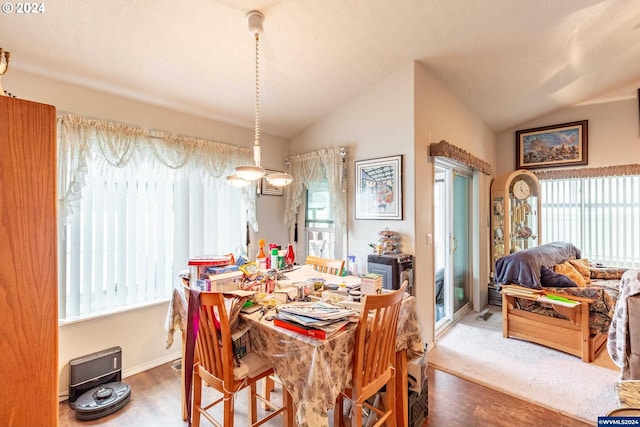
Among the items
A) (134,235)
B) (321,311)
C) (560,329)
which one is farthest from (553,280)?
(134,235)

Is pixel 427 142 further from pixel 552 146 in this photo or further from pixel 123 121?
pixel 552 146

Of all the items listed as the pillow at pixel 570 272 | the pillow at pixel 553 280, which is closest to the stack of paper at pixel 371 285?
the pillow at pixel 553 280

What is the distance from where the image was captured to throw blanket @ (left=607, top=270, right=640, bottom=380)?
1.99 m

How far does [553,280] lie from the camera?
3172 millimetres

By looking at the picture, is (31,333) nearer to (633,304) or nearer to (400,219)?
(400,219)

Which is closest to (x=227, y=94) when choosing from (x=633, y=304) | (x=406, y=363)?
(x=406, y=363)

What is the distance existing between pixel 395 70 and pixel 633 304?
103 inches

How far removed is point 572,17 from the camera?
94.7 inches

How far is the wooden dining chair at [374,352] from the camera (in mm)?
1438

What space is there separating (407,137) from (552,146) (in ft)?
11.1

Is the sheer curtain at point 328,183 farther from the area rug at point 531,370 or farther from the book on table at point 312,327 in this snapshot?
the book on table at point 312,327

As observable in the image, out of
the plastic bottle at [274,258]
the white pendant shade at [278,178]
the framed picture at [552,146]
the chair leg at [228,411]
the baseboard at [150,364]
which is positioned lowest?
the baseboard at [150,364]

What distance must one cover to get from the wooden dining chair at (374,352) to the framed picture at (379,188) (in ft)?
5.07

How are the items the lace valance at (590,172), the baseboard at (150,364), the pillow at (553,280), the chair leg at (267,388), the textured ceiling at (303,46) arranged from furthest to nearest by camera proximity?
the lace valance at (590,172)
the pillow at (553,280)
the baseboard at (150,364)
the chair leg at (267,388)
the textured ceiling at (303,46)
